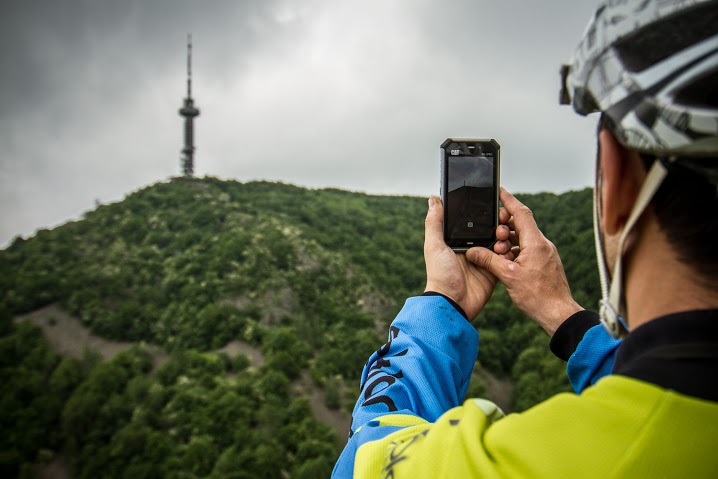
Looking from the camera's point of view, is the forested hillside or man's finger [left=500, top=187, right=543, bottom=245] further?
the forested hillside

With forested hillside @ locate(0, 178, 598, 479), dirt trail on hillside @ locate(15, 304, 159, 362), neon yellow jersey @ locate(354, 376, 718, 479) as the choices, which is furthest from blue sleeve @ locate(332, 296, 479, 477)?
dirt trail on hillside @ locate(15, 304, 159, 362)

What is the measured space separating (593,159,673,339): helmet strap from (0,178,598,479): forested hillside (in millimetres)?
39712

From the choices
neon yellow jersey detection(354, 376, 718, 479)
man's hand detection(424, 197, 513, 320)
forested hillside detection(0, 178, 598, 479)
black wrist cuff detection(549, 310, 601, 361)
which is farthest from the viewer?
forested hillside detection(0, 178, 598, 479)

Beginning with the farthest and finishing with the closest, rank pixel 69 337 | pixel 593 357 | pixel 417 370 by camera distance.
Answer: pixel 69 337 → pixel 593 357 → pixel 417 370

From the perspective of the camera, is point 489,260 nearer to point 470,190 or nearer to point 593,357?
point 470,190

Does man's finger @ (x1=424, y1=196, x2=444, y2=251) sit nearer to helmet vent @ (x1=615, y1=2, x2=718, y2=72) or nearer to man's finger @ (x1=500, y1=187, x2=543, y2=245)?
man's finger @ (x1=500, y1=187, x2=543, y2=245)

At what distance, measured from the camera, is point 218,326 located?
184ft

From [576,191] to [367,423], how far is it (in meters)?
70.7

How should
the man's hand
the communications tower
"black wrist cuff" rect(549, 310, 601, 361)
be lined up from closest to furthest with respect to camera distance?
"black wrist cuff" rect(549, 310, 601, 361)
the man's hand
the communications tower

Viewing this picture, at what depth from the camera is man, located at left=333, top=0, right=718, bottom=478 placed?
0.92 metres

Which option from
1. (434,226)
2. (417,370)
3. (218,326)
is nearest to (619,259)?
(417,370)

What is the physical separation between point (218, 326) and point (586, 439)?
190 ft

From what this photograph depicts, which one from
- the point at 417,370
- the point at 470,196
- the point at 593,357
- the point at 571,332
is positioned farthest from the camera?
the point at 470,196

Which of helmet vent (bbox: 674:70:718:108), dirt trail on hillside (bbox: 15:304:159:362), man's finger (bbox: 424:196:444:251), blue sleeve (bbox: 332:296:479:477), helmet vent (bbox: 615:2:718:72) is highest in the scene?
helmet vent (bbox: 615:2:718:72)
